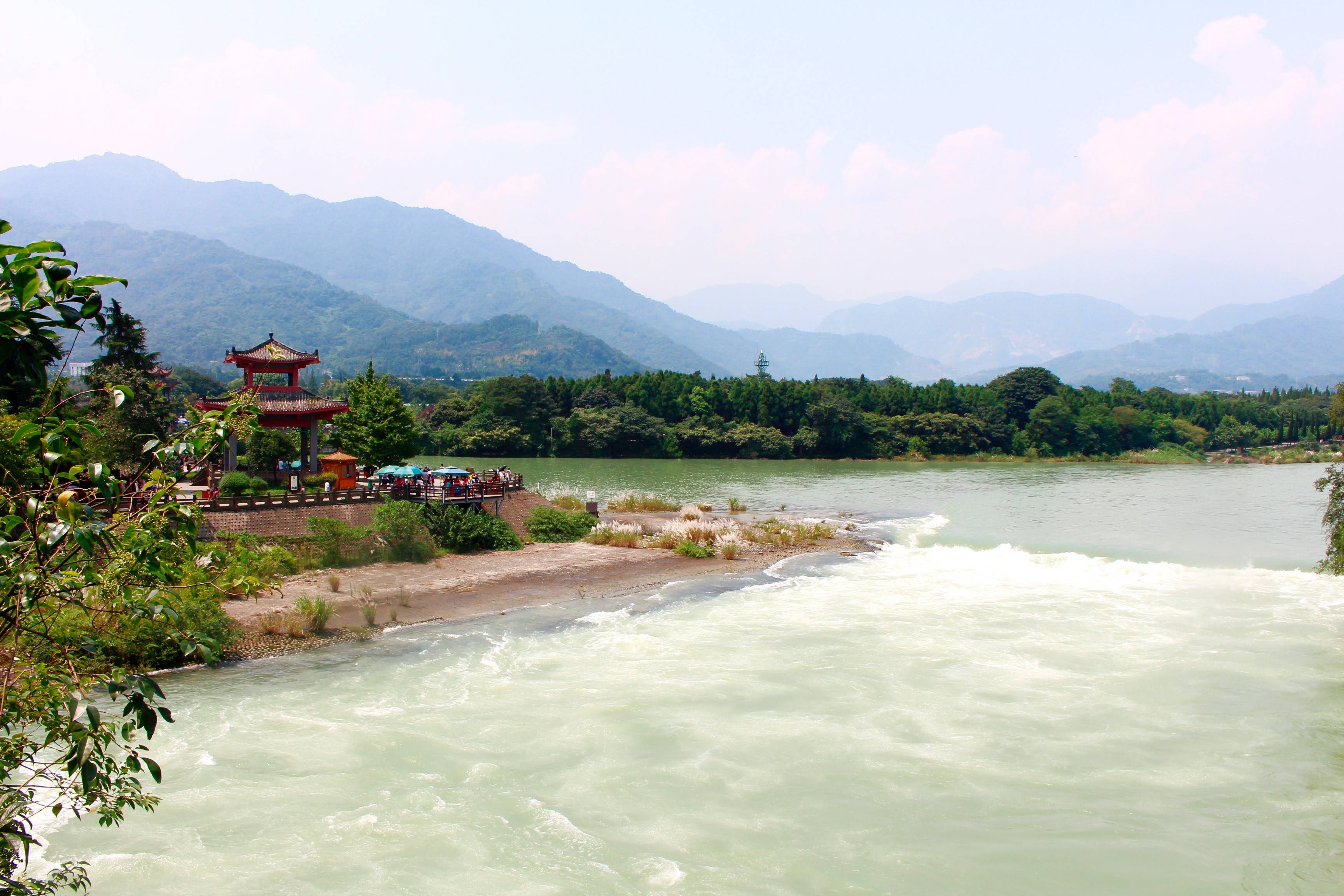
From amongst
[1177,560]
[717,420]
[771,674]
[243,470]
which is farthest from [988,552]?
[717,420]

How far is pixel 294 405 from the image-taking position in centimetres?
3083

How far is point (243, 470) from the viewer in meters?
32.2

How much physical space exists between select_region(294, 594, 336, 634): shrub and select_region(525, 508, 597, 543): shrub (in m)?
11.7

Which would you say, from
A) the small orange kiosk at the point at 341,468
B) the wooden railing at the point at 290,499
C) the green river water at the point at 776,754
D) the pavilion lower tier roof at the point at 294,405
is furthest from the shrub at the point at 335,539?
the green river water at the point at 776,754

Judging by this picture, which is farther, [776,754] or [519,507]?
[519,507]

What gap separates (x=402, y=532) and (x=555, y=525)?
638cm

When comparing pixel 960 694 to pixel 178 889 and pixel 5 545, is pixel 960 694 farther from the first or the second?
pixel 5 545

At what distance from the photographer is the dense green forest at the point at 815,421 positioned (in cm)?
7781

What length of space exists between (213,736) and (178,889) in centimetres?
392

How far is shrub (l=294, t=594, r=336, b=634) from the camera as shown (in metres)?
18.7

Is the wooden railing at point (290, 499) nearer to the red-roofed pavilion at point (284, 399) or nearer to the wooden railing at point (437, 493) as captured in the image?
the wooden railing at point (437, 493)

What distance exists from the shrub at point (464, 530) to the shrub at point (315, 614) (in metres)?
8.13

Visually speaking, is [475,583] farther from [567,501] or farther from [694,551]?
[567,501]

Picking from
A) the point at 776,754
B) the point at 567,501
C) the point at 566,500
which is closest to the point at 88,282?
the point at 776,754
